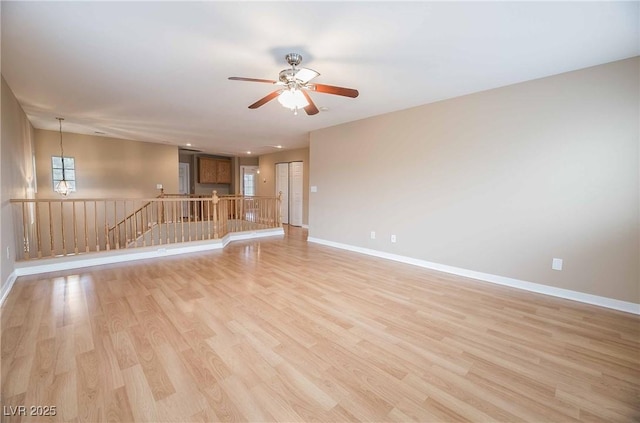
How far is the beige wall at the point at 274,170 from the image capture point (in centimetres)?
808

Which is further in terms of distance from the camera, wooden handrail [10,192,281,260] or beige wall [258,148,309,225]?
beige wall [258,148,309,225]

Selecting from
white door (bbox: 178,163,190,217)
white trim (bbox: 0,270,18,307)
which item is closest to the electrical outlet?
white trim (bbox: 0,270,18,307)

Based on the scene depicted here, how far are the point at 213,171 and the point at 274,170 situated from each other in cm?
275

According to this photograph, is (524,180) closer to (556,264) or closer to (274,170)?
(556,264)

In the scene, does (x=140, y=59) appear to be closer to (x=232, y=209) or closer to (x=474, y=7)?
(x=474, y=7)

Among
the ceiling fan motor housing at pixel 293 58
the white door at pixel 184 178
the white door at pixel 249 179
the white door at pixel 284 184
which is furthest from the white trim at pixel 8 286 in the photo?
the white door at pixel 249 179

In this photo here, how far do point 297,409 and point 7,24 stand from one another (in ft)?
11.5

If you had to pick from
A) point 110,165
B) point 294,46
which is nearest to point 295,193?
point 110,165

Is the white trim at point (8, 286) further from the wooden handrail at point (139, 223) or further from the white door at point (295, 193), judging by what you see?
the white door at point (295, 193)

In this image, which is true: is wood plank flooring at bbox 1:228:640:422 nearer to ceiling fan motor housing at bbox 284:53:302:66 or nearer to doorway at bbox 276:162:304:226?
ceiling fan motor housing at bbox 284:53:302:66

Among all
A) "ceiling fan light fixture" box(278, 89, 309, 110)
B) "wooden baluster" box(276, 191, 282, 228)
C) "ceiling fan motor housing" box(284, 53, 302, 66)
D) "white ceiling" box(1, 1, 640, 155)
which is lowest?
"wooden baluster" box(276, 191, 282, 228)

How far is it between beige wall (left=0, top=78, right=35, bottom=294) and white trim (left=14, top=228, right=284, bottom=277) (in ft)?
0.77

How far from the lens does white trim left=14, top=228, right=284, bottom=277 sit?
359 cm

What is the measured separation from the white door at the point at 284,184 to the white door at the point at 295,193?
0.15m
